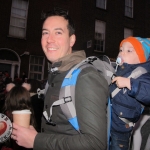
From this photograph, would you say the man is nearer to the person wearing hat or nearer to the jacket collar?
the jacket collar

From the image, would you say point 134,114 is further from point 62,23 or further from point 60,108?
point 62,23

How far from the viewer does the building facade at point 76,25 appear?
12812 mm

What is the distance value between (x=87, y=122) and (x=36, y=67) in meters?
12.8

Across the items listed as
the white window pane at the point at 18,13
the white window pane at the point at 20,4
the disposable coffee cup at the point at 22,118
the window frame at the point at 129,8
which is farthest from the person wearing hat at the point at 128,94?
the window frame at the point at 129,8

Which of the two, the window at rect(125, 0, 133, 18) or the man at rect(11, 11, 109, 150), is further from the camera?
the window at rect(125, 0, 133, 18)

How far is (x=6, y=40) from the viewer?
12641mm

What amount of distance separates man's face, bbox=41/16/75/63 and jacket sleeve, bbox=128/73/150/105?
2.86ft

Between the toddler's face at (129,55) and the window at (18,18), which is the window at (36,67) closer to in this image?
the window at (18,18)

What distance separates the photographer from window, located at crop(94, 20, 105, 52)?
632 inches

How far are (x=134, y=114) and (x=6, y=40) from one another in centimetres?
1204

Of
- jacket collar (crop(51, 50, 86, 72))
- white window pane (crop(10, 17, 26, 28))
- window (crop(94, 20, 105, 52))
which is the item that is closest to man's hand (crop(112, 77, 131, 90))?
jacket collar (crop(51, 50, 86, 72))

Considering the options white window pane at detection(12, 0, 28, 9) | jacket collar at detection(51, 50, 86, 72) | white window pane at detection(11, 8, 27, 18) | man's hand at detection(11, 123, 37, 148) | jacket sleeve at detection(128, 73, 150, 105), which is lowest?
man's hand at detection(11, 123, 37, 148)

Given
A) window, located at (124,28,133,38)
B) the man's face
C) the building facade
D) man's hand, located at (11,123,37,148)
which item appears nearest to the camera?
man's hand, located at (11,123,37,148)

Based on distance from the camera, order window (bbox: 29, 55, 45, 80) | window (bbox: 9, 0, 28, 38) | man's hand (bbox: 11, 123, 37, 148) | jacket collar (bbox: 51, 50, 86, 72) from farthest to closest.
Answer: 1. window (bbox: 29, 55, 45, 80)
2. window (bbox: 9, 0, 28, 38)
3. jacket collar (bbox: 51, 50, 86, 72)
4. man's hand (bbox: 11, 123, 37, 148)
